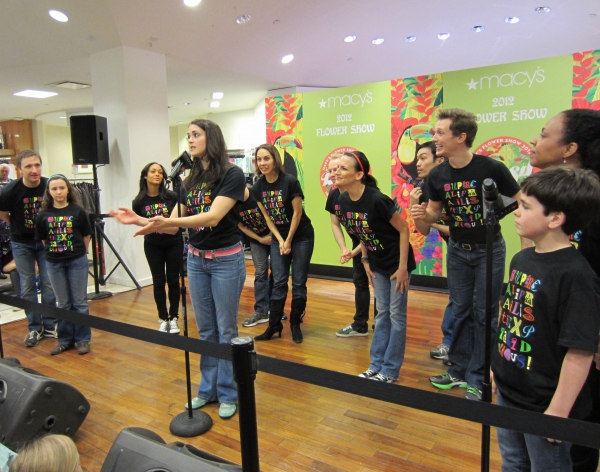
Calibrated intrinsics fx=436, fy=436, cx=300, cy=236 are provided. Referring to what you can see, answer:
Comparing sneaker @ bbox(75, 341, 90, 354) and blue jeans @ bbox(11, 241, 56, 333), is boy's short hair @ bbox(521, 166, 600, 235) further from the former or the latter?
blue jeans @ bbox(11, 241, 56, 333)

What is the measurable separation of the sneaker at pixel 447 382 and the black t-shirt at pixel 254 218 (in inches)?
71.3

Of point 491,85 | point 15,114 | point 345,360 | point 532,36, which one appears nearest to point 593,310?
point 345,360

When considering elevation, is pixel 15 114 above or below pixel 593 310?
above

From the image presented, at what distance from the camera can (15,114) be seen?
1083 cm

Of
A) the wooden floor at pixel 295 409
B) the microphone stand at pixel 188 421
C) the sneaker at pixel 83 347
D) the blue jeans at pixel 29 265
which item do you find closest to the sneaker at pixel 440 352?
the wooden floor at pixel 295 409

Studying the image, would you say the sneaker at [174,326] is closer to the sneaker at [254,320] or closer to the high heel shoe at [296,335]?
the sneaker at [254,320]

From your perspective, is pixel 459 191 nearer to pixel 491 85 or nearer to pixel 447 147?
pixel 447 147

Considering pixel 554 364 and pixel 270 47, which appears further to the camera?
pixel 270 47

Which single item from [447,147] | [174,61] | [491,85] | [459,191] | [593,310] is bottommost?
[593,310]

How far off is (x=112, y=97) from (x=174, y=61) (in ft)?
3.67

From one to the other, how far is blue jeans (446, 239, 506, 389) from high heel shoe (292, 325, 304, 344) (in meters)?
1.31

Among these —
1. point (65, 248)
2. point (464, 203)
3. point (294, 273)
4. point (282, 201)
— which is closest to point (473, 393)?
point (464, 203)

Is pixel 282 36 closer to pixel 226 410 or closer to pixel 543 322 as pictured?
pixel 226 410

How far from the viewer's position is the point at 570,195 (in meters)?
1.23
